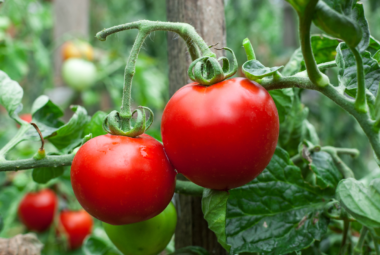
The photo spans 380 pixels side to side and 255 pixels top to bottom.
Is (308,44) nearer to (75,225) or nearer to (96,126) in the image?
(96,126)

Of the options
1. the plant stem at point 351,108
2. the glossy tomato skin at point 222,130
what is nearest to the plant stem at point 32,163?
the glossy tomato skin at point 222,130

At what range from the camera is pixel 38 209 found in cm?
115

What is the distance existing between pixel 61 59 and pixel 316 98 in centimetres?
189

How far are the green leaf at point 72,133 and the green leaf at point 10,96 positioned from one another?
2.9 inches

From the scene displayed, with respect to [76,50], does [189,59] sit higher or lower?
higher

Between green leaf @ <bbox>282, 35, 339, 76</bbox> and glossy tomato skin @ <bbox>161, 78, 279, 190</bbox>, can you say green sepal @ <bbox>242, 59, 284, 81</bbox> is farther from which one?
green leaf @ <bbox>282, 35, 339, 76</bbox>

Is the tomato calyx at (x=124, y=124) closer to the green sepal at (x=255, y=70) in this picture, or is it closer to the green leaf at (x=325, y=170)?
the green sepal at (x=255, y=70)

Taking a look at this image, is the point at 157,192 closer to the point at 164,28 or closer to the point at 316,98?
the point at 164,28

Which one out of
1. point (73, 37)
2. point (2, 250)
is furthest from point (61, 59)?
point (2, 250)

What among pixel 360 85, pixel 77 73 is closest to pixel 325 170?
pixel 360 85

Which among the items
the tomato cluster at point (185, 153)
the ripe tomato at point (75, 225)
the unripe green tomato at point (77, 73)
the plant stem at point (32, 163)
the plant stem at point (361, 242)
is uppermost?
the tomato cluster at point (185, 153)

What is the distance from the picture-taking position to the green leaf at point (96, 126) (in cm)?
52

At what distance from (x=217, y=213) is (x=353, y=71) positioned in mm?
241

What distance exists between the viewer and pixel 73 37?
72.2 inches
